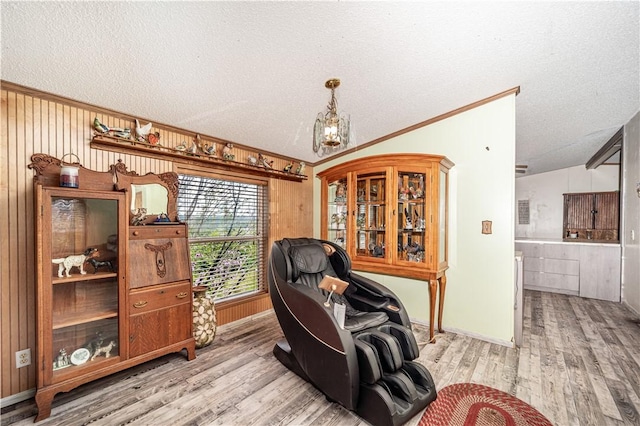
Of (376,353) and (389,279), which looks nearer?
(376,353)

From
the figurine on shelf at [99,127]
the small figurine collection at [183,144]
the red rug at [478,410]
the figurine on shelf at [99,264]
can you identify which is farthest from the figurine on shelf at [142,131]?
the red rug at [478,410]

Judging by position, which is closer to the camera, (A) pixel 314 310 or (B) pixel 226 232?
(A) pixel 314 310

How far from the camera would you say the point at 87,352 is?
6.51 ft

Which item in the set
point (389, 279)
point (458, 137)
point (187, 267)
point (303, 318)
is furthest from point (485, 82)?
point (187, 267)

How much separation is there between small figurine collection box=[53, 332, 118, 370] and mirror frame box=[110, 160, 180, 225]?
0.95m

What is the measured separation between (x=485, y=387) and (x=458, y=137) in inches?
97.6

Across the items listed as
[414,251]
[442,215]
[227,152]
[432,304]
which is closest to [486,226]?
[442,215]

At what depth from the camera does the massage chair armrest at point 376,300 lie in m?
2.24

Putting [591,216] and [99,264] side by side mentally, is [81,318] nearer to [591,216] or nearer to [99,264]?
[99,264]

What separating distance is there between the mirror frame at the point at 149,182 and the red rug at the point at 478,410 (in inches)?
104

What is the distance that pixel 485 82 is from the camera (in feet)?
8.38

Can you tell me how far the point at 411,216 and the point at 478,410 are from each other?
1858mm

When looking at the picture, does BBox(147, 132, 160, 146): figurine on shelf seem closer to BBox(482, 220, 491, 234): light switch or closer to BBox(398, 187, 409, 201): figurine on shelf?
BBox(398, 187, 409, 201): figurine on shelf

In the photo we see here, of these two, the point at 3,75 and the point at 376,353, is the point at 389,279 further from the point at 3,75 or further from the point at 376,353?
the point at 3,75
